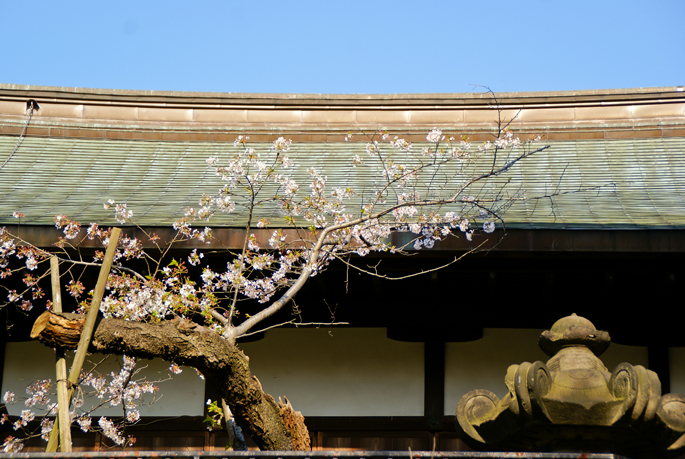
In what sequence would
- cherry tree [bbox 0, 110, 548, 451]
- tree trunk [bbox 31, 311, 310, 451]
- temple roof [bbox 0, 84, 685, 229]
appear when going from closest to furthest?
tree trunk [bbox 31, 311, 310, 451] → cherry tree [bbox 0, 110, 548, 451] → temple roof [bbox 0, 84, 685, 229]

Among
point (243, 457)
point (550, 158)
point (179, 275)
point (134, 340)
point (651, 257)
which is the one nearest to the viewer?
point (243, 457)

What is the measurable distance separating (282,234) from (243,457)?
2.72m

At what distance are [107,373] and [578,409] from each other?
14.4 feet

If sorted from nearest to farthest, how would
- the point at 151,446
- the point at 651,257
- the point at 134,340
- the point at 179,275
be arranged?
the point at 134,340, the point at 651,257, the point at 179,275, the point at 151,446

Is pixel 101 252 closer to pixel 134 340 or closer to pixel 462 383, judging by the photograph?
pixel 134 340

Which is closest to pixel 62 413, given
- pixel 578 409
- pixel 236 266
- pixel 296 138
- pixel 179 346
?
Result: pixel 179 346

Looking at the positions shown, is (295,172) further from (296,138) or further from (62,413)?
(62,413)

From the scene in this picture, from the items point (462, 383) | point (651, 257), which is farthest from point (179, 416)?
point (651, 257)

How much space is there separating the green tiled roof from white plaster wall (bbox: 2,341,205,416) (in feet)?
4.17

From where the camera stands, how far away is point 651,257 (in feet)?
16.4

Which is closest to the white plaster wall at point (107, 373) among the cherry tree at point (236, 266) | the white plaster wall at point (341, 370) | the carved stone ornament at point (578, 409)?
the cherry tree at point (236, 266)

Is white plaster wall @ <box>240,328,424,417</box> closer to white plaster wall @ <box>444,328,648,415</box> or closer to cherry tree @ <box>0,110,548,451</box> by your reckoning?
white plaster wall @ <box>444,328,648,415</box>

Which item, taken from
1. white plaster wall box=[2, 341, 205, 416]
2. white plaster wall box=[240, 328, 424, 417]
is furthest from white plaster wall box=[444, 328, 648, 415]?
white plaster wall box=[2, 341, 205, 416]

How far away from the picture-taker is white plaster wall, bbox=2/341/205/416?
5.97 m
